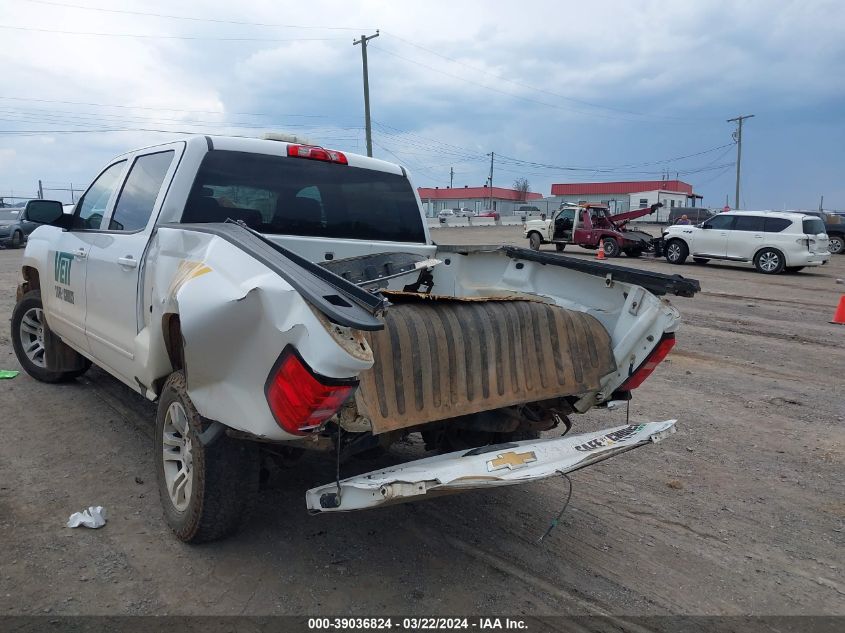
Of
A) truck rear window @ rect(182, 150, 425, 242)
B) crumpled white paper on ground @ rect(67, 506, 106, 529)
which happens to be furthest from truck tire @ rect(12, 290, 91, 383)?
truck rear window @ rect(182, 150, 425, 242)

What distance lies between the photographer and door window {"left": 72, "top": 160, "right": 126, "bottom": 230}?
4750mm

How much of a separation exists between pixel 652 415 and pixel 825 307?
30.6 ft

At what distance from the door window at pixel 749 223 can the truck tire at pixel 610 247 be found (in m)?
3.88

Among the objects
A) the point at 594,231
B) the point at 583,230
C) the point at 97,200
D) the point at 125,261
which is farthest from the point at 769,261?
the point at 125,261

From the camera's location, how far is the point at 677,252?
20.9 m

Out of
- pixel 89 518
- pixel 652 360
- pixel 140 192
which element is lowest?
pixel 89 518

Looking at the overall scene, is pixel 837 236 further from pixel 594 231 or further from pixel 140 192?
pixel 140 192

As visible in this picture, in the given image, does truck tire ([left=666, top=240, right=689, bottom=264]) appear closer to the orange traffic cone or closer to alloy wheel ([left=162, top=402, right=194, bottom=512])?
the orange traffic cone

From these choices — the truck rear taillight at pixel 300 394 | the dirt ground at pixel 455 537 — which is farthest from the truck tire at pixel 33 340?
the truck rear taillight at pixel 300 394

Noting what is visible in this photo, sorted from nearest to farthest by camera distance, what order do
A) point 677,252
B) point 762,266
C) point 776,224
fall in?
point 776,224 → point 762,266 → point 677,252

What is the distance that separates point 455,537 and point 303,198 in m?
2.26

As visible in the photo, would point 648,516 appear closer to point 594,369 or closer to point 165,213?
point 594,369

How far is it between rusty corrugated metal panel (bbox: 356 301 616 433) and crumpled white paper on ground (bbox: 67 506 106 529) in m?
1.76

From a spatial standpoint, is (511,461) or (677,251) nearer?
(511,461)
